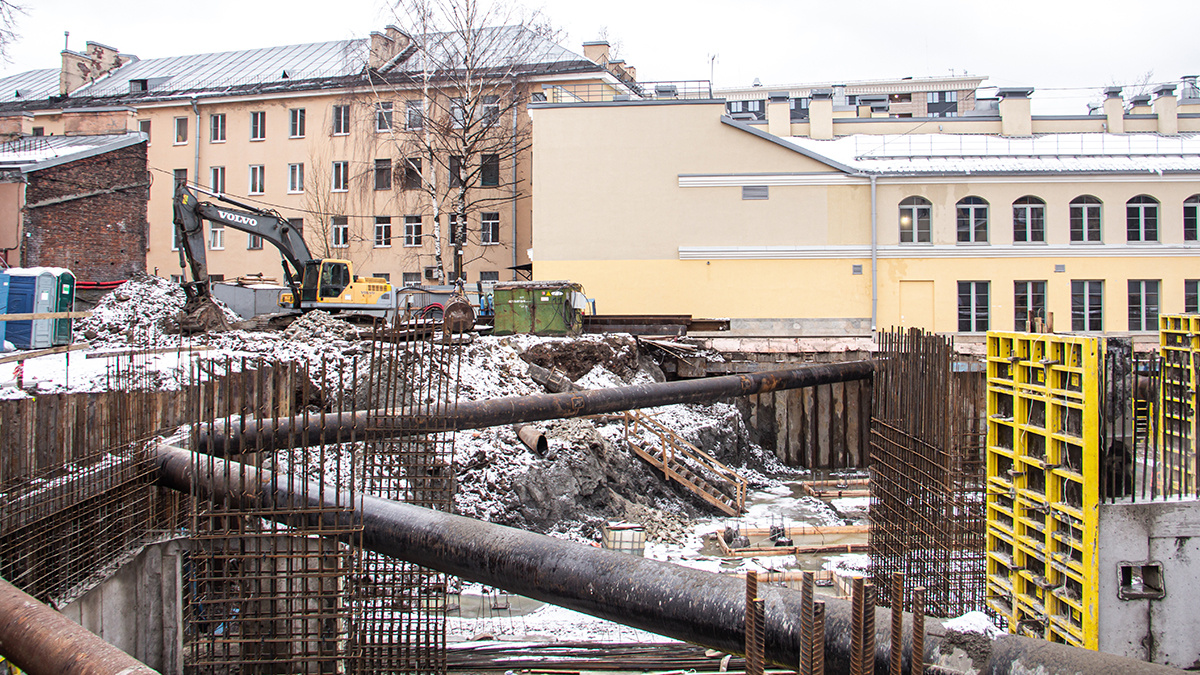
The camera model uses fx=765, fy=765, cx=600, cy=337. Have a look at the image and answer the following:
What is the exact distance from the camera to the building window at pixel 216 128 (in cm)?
3812

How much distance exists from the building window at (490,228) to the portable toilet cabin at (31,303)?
62.5 feet

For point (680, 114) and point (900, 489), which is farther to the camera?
point (680, 114)

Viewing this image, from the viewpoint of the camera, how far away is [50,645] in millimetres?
3072

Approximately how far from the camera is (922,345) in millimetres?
8695

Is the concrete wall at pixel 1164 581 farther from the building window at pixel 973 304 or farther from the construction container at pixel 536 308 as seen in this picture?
the building window at pixel 973 304

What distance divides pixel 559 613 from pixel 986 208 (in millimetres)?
24154

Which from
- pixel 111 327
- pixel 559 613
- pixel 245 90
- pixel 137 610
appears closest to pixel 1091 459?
pixel 559 613

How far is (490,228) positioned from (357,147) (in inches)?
295

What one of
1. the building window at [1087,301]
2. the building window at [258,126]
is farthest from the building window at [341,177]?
the building window at [1087,301]

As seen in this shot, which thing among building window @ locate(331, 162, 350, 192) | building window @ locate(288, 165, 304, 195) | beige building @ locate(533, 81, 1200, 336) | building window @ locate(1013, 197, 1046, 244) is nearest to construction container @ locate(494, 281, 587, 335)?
beige building @ locate(533, 81, 1200, 336)

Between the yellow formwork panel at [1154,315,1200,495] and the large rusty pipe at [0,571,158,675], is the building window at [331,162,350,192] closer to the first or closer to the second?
the yellow formwork panel at [1154,315,1200,495]

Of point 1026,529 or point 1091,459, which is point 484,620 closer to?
point 1026,529

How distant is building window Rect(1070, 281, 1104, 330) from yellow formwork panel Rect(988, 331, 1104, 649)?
2421cm

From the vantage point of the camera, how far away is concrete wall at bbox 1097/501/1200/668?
19.6 feet
